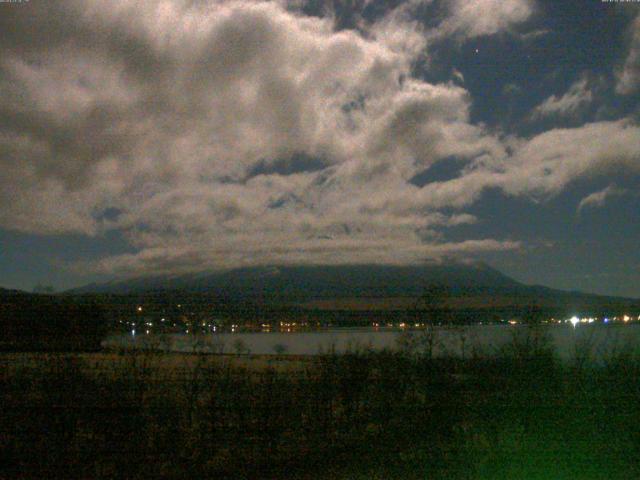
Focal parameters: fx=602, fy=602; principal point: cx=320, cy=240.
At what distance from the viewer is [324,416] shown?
6.73 meters

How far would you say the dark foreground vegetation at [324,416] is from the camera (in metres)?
5.77

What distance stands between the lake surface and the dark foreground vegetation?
176 millimetres

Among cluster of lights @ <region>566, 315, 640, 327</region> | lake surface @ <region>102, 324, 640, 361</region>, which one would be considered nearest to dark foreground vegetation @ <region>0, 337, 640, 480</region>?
lake surface @ <region>102, 324, 640, 361</region>

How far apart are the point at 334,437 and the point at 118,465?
2.23 meters

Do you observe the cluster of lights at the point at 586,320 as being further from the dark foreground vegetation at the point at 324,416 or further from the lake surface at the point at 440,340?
the dark foreground vegetation at the point at 324,416

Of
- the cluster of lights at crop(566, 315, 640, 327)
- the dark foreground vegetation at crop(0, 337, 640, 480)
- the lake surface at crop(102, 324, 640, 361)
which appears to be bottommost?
the dark foreground vegetation at crop(0, 337, 640, 480)

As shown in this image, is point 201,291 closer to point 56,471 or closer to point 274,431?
point 274,431

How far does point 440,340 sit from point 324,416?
2.10 metres

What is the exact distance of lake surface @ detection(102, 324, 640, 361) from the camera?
23.9 ft

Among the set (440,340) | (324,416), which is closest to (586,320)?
(440,340)

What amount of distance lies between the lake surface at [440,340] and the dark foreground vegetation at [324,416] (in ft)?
0.58

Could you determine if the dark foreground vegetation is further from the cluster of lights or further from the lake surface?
the cluster of lights

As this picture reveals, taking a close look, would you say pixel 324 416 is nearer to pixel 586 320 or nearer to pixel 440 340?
pixel 440 340

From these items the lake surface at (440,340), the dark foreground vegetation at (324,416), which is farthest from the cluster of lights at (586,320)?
the dark foreground vegetation at (324,416)
